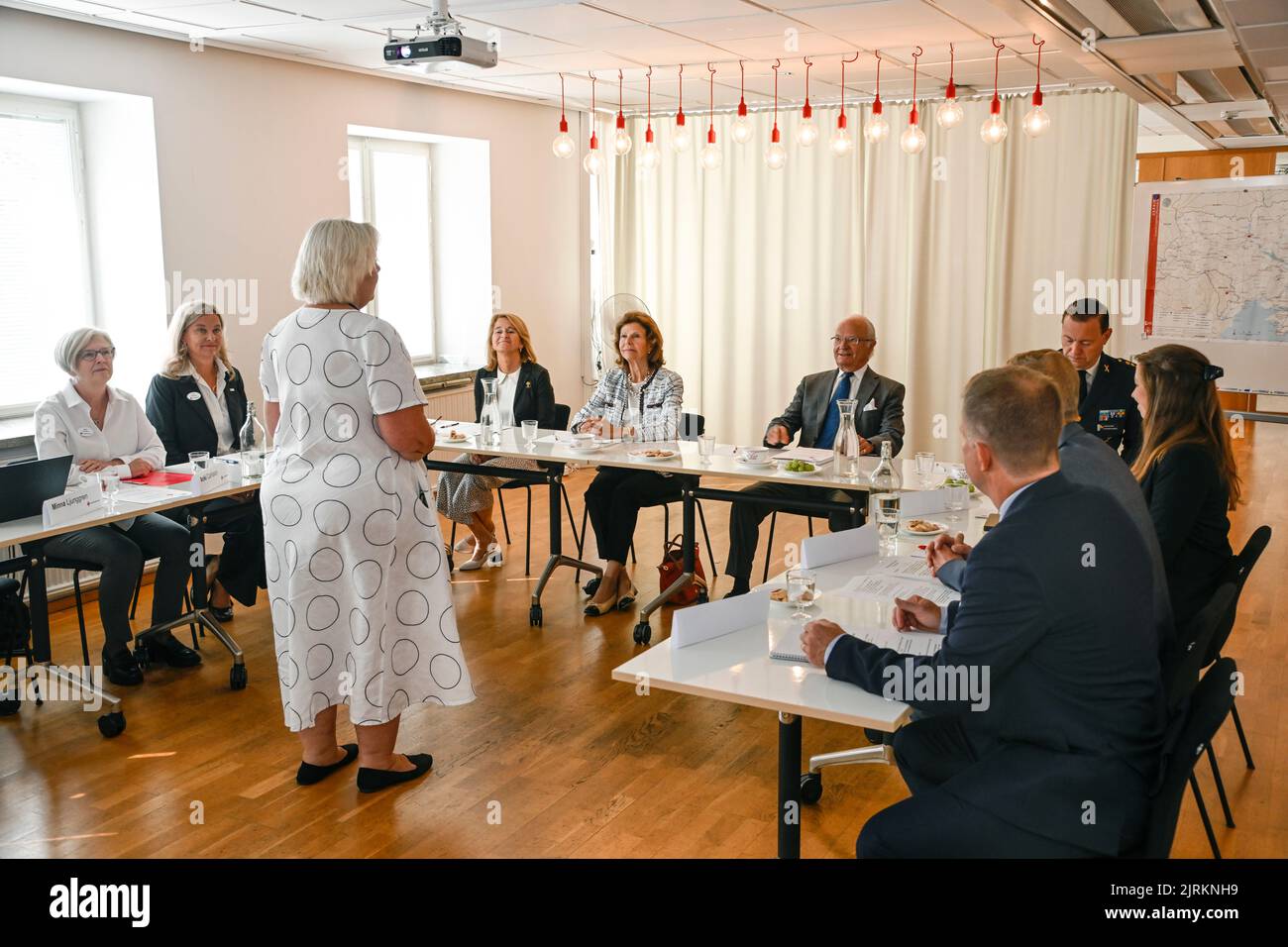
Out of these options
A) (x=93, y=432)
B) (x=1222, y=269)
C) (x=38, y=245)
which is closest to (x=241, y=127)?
(x=38, y=245)

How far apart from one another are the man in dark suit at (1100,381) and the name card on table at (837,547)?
5.79 ft

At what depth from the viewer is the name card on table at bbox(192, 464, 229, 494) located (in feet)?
14.3

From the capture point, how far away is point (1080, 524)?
6.85ft

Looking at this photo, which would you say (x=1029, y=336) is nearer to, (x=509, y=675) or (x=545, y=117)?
(x=545, y=117)

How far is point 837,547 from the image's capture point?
3238 millimetres

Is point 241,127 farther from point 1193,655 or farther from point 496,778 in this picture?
point 1193,655

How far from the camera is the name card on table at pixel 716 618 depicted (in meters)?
2.60

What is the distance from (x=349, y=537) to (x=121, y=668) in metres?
1.73

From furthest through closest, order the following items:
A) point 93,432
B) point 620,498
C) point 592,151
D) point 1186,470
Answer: point 592,151 → point 620,498 → point 93,432 → point 1186,470

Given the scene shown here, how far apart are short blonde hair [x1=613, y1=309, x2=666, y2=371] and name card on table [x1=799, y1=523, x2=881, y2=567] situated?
2.42 m

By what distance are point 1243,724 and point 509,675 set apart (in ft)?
8.97

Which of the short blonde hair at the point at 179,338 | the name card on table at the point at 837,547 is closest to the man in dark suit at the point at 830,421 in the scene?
the name card on table at the point at 837,547

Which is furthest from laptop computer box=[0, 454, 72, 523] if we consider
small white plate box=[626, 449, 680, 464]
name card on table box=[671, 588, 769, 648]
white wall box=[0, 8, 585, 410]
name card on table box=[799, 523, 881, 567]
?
name card on table box=[799, 523, 881, 567]
